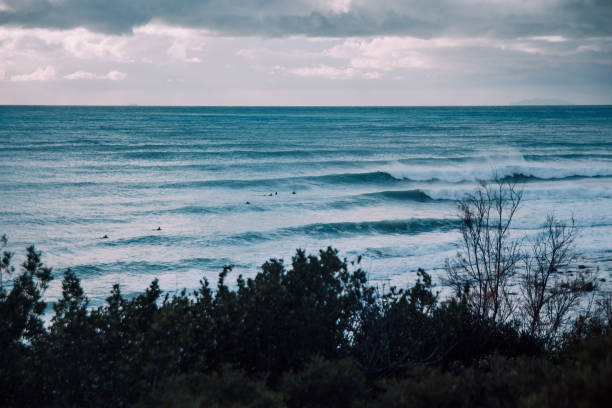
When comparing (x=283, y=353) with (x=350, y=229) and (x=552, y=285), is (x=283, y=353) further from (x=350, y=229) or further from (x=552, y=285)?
(x=350, y=229)

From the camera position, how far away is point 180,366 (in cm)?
533

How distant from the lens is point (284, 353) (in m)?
6.06

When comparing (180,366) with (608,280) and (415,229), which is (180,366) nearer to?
(608,280)

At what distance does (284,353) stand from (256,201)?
66.7ft

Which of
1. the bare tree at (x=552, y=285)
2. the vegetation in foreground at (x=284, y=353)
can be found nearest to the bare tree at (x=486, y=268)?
the bare tree at (x=552, y=285)

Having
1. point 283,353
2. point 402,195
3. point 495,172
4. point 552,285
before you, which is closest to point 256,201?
point 402,195

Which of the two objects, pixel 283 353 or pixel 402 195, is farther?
pixel 402 195

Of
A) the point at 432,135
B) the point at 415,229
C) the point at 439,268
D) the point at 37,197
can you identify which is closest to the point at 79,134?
the point at 37,197

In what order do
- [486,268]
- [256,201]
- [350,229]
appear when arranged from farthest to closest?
[256,201], [350,229], [486,268]

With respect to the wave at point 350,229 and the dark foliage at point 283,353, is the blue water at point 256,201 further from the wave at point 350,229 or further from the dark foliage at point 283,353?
the dark foliage at point 283,353

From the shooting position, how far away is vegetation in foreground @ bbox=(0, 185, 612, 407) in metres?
4.32

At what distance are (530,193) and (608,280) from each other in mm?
15417

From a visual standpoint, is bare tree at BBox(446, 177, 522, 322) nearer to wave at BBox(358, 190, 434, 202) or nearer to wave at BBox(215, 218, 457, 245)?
wave at BBox(215, 218, 457, 245)

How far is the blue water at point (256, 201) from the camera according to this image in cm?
1697
